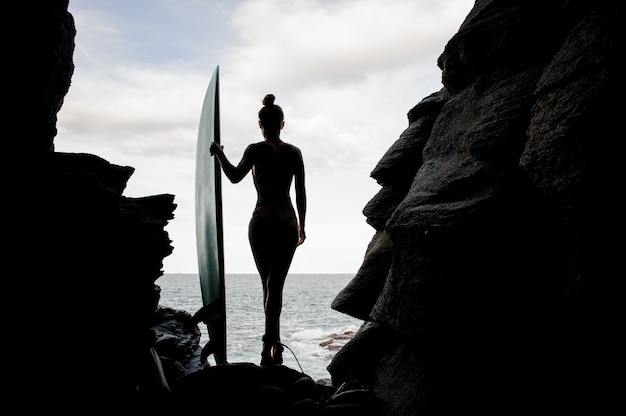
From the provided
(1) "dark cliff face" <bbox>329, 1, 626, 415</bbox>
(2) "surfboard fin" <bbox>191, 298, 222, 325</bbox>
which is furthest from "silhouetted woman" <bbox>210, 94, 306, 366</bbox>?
(1) "dark cliff face" <bbox>329, 1, 626, 415</bbox>

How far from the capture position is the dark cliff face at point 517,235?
2826 mm

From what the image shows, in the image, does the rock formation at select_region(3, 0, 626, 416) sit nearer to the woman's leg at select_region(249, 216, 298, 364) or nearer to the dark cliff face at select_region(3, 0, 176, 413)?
the dark cliff face at select_region(3, 0, 176, 413)

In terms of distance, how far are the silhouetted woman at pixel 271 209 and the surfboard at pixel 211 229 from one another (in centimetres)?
46

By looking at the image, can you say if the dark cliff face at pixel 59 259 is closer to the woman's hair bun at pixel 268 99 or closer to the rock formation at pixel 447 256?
the rock formation at pixel 447 256

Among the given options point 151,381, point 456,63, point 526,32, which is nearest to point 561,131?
point 526,32

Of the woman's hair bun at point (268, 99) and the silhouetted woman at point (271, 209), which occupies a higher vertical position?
the woman's hair bun at point (268, 99)

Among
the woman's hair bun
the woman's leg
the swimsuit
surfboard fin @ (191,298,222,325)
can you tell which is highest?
the woman's hair bun

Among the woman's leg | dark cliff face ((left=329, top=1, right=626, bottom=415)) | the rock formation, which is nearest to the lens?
the rock formation

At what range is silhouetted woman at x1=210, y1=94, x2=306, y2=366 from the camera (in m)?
4.49

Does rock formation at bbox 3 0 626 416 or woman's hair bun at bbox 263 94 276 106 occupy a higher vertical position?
woman's hair bun at bbox 263 94 276 106

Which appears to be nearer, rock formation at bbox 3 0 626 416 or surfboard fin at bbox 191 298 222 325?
rock formation at bbox 3 0 626 416

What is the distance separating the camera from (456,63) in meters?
5.09

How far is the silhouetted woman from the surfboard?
46 centimetres

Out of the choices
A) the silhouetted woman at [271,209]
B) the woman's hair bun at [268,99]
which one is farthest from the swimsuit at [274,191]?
the woman's hair bun at [268,99]
